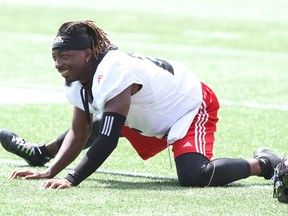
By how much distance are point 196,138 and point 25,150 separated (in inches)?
56.7

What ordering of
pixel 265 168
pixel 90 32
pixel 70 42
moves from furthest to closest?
pixel 265 168
pixel 90 32
pixel 70 42

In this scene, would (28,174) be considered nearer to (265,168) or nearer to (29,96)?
(265,168)

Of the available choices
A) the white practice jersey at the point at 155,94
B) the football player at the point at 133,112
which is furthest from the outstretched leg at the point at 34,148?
the white practice jersey at the point at 155,94

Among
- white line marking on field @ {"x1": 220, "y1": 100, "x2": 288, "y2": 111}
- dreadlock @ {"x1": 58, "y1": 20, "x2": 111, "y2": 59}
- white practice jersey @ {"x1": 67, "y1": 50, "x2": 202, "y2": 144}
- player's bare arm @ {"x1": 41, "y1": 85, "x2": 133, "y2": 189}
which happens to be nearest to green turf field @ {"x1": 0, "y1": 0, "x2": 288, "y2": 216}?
white line marking on field @ {"x1": 220, "y1": 100, "x2": 288, "y2": 111}

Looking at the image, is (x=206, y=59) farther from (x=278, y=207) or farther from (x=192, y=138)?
(x=278, y=207)

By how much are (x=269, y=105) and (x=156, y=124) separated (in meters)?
4.80

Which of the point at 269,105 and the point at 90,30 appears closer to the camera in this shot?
the point at 90,30

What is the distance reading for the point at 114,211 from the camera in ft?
19.5

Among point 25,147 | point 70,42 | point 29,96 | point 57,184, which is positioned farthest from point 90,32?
point 29,96

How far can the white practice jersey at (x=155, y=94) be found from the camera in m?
6.90

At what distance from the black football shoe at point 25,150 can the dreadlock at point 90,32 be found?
1.25 metres

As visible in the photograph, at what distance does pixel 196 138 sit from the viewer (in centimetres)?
720

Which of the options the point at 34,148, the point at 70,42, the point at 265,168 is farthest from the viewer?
the point at 34,148

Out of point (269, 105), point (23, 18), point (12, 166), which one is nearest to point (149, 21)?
point (23, 18)
